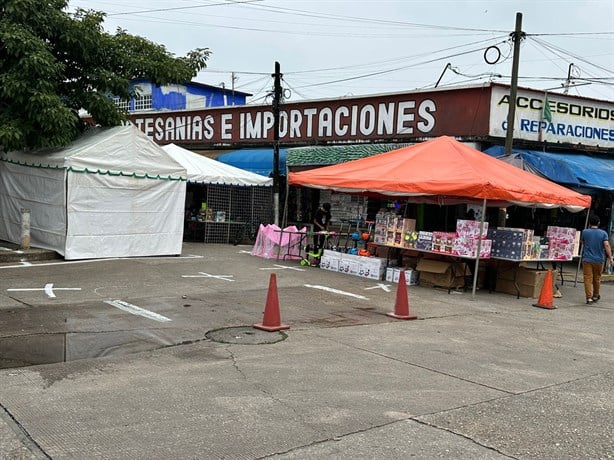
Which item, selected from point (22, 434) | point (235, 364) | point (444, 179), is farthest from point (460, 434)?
point (444, 179)

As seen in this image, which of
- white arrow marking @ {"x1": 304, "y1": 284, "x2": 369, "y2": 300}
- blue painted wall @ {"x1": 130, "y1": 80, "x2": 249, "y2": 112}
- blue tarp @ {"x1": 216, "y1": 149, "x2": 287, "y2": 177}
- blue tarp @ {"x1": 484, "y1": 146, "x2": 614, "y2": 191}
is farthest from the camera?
blue painted wall @ {"x1": 130, "y1": 80, "x2": 249, "y2": 112}

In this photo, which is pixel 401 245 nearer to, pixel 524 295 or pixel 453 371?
pixel 524 295

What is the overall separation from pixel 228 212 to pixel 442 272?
964 centimetres

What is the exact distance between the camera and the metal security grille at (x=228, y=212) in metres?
20.3

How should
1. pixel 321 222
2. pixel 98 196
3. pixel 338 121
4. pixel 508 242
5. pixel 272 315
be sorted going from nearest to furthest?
1. pixel 272 315
2. pixel 508 242
3. pixel 98 196
4. pixel 321 222
5. pixel 338 121

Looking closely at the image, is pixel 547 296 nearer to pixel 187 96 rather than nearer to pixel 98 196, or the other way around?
pixel 98 196

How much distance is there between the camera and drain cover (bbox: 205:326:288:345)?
25.1 feet

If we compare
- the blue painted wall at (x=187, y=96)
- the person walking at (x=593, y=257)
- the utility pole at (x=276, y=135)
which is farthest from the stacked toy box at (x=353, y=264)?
the blue painted wall at (x=187, y=96)

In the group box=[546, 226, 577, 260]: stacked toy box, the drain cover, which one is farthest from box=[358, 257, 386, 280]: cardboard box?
the drain cover

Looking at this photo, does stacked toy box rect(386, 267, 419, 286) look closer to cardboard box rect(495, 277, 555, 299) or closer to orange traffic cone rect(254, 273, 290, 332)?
cardboard box rect(495, 277, 555, 299)

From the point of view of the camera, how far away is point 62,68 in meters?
14.6

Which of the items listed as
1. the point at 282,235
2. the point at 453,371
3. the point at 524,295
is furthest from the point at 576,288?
the point at 453,371

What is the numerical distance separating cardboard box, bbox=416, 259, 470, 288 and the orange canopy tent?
1480mm

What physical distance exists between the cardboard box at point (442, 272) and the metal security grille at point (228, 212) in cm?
871
